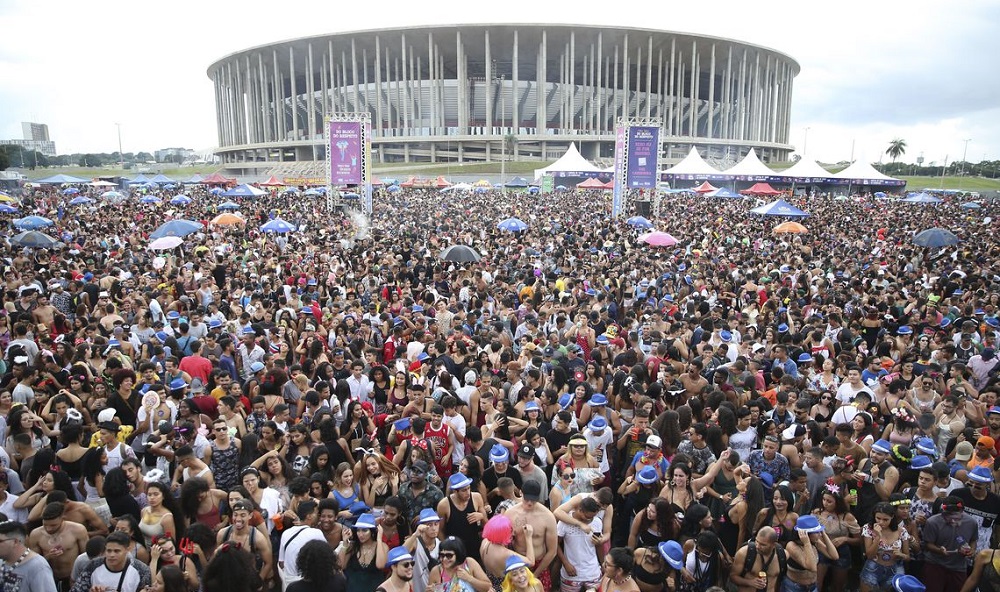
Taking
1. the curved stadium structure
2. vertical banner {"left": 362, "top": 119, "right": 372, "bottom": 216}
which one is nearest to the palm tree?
the curved stadium structure

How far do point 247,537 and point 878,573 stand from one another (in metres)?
4.78

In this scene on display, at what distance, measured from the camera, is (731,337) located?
9203mm

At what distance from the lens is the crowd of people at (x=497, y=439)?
4.44 m

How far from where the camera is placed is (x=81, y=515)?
474cm

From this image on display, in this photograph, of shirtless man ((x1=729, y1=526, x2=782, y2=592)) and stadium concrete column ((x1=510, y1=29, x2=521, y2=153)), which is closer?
shirtless man ((x1=729, y1=526, x2=782, y2=592))

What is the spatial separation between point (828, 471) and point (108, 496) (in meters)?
6.03

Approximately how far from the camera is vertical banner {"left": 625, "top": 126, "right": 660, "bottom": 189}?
2922 cm

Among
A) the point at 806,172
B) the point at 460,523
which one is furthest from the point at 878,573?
the point at 806,172

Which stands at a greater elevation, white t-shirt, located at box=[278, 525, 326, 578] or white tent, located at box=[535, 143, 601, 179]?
white tent, located at box=[535, 143, 601, 179]

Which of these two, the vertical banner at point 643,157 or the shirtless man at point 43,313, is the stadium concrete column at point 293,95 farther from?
the shirtless man at point 43,313

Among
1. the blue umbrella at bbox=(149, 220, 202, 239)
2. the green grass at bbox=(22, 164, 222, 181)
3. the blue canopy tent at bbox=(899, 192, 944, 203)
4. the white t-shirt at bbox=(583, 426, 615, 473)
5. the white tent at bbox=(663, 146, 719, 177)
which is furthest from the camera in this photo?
the green grass at bbox=(22, 164, 222, 181)

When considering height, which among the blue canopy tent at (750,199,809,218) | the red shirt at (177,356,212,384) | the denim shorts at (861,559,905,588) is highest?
the blue canopy tent at (750,199,809,218)

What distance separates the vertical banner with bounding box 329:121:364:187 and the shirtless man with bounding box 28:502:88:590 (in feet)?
83.2

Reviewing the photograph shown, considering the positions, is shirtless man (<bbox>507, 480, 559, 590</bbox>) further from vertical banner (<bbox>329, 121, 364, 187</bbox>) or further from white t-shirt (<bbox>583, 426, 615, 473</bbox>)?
vertical banner (<bbox>329, 121, 364, 187</bbox>)
